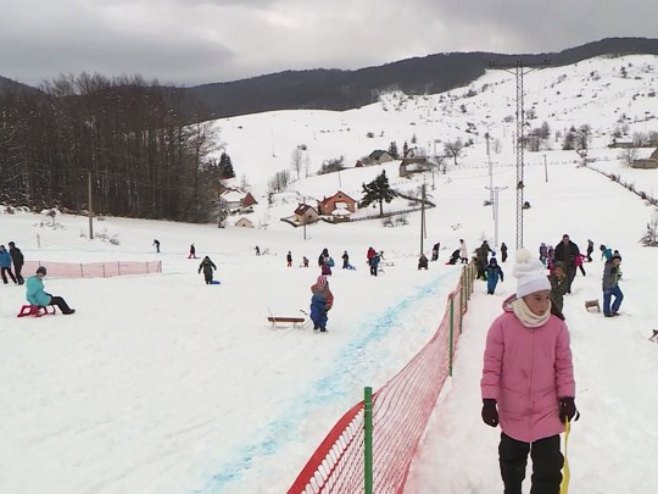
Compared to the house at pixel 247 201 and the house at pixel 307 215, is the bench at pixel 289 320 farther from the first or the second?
the house at pixel 247 201

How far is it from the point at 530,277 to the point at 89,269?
25.6m

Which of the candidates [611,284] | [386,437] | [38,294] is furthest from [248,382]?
[611,284]

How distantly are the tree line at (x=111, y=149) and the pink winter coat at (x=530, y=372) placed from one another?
2566 inches

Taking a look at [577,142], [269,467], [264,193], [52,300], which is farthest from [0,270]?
[577,142]

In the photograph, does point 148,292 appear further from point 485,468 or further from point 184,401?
point 485,468

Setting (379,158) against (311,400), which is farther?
(379,158)

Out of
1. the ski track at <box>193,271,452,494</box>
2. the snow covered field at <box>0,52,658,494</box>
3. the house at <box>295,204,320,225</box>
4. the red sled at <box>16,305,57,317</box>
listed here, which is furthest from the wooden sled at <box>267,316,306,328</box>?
the house at <box>295,204,320,225</box>

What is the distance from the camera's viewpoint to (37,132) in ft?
213

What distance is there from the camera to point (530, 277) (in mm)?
4066

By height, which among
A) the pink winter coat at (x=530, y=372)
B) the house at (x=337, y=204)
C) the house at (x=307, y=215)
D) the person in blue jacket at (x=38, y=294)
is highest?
the house at (x=337, y=204)

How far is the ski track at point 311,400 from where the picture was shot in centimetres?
605

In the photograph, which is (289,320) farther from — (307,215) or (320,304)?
(307,215)

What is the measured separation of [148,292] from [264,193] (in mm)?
124169

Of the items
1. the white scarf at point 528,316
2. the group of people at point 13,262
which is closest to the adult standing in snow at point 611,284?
the white scarf at point 528,316
